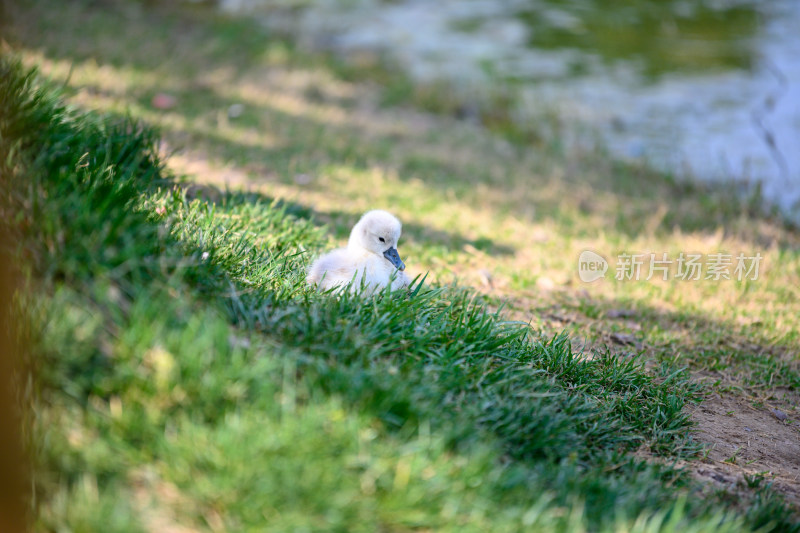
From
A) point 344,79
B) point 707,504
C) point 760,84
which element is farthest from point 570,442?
point 760,84

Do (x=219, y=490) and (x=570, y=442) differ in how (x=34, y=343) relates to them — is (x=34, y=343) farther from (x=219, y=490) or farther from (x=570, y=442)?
(x=570, y=442)

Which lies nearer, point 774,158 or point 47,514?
point 47,514

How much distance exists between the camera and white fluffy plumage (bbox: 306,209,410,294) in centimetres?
390

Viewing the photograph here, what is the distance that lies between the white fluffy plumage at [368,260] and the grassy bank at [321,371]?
17cm

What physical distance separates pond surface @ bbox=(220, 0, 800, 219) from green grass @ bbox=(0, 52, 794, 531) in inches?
255

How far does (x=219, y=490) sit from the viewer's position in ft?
7.42

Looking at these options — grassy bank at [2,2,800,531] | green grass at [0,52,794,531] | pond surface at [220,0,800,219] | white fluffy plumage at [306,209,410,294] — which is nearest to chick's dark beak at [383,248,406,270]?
white fluffy plumage at [306,209,410,294]

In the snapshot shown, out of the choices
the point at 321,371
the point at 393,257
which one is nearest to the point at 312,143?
the point at 393,257

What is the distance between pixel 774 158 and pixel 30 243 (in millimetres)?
9879

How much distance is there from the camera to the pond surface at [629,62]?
10.3 meters

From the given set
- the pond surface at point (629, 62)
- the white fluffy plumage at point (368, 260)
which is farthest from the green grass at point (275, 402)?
the pond surface at point (629, 62)

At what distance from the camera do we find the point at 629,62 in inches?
531

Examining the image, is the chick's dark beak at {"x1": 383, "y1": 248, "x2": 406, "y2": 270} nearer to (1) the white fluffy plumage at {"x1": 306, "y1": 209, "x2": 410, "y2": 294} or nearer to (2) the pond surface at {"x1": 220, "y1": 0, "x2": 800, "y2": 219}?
(1) the white fluffy plumage at {"x1": 306, "y1": 209, "x2": 410, "y2": 294}

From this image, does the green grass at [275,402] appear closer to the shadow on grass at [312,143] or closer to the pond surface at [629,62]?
the shadow on grass at [312,143]
